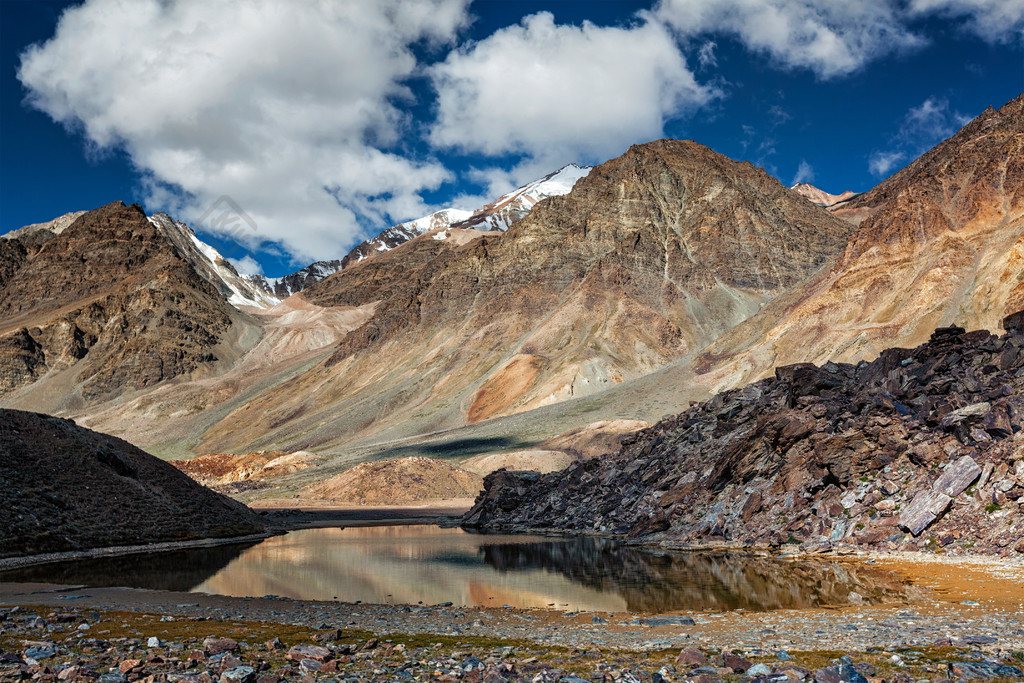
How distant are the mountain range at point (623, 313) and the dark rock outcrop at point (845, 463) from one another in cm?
5412

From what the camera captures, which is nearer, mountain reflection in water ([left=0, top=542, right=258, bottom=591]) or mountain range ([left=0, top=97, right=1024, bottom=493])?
mountain reflection in water ([left=0, top=542, right=258, bottom=591])

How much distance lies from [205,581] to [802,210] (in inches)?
7242

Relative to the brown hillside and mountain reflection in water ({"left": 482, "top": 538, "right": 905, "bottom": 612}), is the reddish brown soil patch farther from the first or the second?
mountain reflection in water ({"left": 482, "top": 538, "right": 905, "bottom": 612})

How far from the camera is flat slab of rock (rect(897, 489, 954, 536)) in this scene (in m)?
24.7

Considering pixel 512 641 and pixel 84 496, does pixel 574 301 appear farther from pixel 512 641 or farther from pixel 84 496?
pixel 512 641

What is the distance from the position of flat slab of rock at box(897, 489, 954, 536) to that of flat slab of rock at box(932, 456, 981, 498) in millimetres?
163

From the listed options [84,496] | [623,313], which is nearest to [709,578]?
[84,496]

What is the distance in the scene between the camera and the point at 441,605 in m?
20.4

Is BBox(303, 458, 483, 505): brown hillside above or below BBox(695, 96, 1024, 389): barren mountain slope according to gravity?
below

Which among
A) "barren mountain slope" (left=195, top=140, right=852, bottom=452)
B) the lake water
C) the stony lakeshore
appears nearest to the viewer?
the stony lakeshore

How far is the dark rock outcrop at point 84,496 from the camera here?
105 feet

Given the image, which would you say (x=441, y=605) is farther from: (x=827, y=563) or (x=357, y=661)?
(x=827, y=563)

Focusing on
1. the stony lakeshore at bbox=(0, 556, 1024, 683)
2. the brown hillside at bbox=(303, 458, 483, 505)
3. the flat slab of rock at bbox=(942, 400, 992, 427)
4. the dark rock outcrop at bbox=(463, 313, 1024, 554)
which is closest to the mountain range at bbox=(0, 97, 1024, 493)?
the brown hillside at bbox=(303, 458, 483, 505)

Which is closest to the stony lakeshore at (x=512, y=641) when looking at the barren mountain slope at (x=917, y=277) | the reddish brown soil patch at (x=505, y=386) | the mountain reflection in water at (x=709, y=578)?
the mountain reflection in water at (x=709, y=578)
